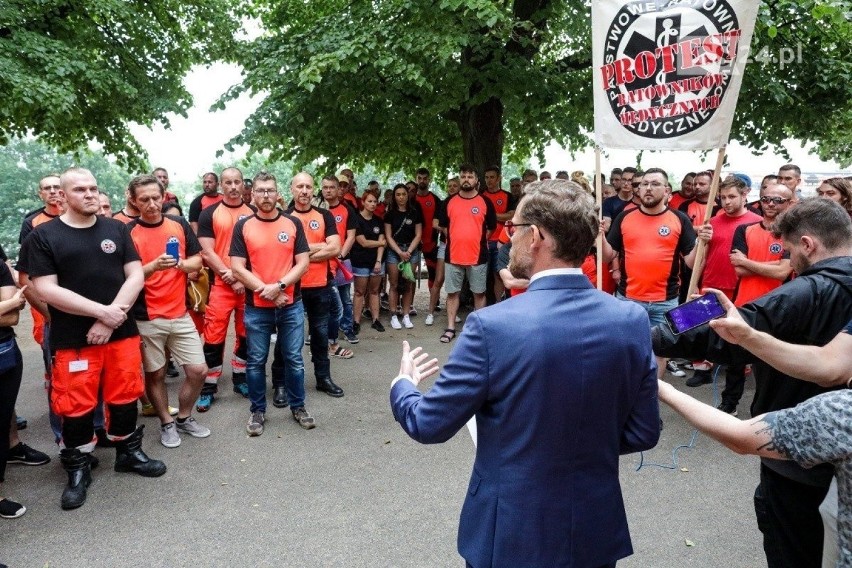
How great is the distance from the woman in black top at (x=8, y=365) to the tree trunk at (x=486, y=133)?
7691 mm

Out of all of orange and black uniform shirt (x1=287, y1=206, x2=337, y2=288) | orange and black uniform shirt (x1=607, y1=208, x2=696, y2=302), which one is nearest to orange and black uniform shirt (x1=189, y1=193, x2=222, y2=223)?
orange and black uniform shirt (x1=287, y1=206, x2=337, y2=288)

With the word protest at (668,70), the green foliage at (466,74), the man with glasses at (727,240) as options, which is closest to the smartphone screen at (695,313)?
the word protest at (668,70)

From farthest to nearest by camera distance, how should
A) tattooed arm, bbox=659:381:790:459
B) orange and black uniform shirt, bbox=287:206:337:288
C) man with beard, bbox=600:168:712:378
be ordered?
orange and black uniform shirt, bbox=287:206:337:288
man with beard, bbox=600:168:712:378
tattooed arm, bbox=659:381:790:459

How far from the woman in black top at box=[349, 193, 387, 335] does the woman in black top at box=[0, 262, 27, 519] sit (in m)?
4.88

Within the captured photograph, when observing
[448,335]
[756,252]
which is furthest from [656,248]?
[448,335]

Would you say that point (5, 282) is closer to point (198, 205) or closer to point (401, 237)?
point (198, 205)

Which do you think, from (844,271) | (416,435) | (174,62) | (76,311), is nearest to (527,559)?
(416,435)

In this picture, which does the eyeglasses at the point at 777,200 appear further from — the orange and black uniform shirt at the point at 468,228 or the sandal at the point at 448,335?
the sandal at the point at 448,335

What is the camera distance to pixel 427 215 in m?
9.77

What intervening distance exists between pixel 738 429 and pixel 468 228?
664 cm

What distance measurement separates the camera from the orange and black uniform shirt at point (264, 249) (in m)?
4.99

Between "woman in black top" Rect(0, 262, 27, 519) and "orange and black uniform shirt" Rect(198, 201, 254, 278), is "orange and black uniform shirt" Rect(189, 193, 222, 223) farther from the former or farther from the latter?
→ "woman in black top" Rect(0, 262, 27, 519)

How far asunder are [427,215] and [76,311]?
6.54 meters

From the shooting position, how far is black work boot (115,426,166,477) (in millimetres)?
4309
